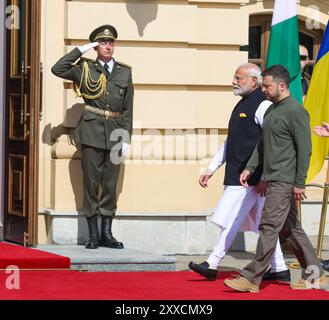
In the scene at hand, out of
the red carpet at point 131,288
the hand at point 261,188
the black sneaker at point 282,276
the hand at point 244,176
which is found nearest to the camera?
the red carpet at point 131,288

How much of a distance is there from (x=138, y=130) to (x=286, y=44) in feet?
5.64

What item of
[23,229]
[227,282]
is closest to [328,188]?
[227,282]

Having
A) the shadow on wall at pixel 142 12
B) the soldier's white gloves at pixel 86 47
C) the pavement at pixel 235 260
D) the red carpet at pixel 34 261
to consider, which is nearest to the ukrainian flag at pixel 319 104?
the pavement at pixel 235 260

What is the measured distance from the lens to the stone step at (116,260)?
11045 mm

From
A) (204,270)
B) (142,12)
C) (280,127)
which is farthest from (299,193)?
(142,12)

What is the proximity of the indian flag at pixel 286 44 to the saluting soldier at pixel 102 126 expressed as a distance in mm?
1508

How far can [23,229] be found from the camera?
39.4 feet

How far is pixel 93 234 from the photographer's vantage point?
11.7 metres

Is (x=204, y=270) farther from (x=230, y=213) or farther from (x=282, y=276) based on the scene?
(x=282, y=276)

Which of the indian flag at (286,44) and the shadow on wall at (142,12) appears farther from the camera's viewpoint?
the shadow on wall at (142,12)

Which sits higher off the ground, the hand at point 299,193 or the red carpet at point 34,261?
the hand at point 299,193

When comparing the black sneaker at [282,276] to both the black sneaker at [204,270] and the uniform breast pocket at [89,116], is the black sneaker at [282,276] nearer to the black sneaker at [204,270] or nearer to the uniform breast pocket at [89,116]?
the black sneaker at [204,270]

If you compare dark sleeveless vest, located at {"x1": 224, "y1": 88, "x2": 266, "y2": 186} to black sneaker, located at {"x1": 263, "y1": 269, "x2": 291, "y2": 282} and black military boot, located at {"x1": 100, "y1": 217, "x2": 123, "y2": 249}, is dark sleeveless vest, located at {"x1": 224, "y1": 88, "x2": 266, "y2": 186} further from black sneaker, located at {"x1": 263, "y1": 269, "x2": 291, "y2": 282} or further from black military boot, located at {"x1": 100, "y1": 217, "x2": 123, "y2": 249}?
black military boot, located at {"x1": 100, "y1": 217, "x2": 123, "y2": 249}

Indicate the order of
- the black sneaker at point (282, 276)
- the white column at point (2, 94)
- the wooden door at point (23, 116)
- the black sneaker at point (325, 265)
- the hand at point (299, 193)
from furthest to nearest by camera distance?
the white column at point (2, 94)
the wooden door at point (23, 116)
the black sneaker at point (325, 265)
the black sneaker at point (282, 276)
the hand at point (299, 193)
